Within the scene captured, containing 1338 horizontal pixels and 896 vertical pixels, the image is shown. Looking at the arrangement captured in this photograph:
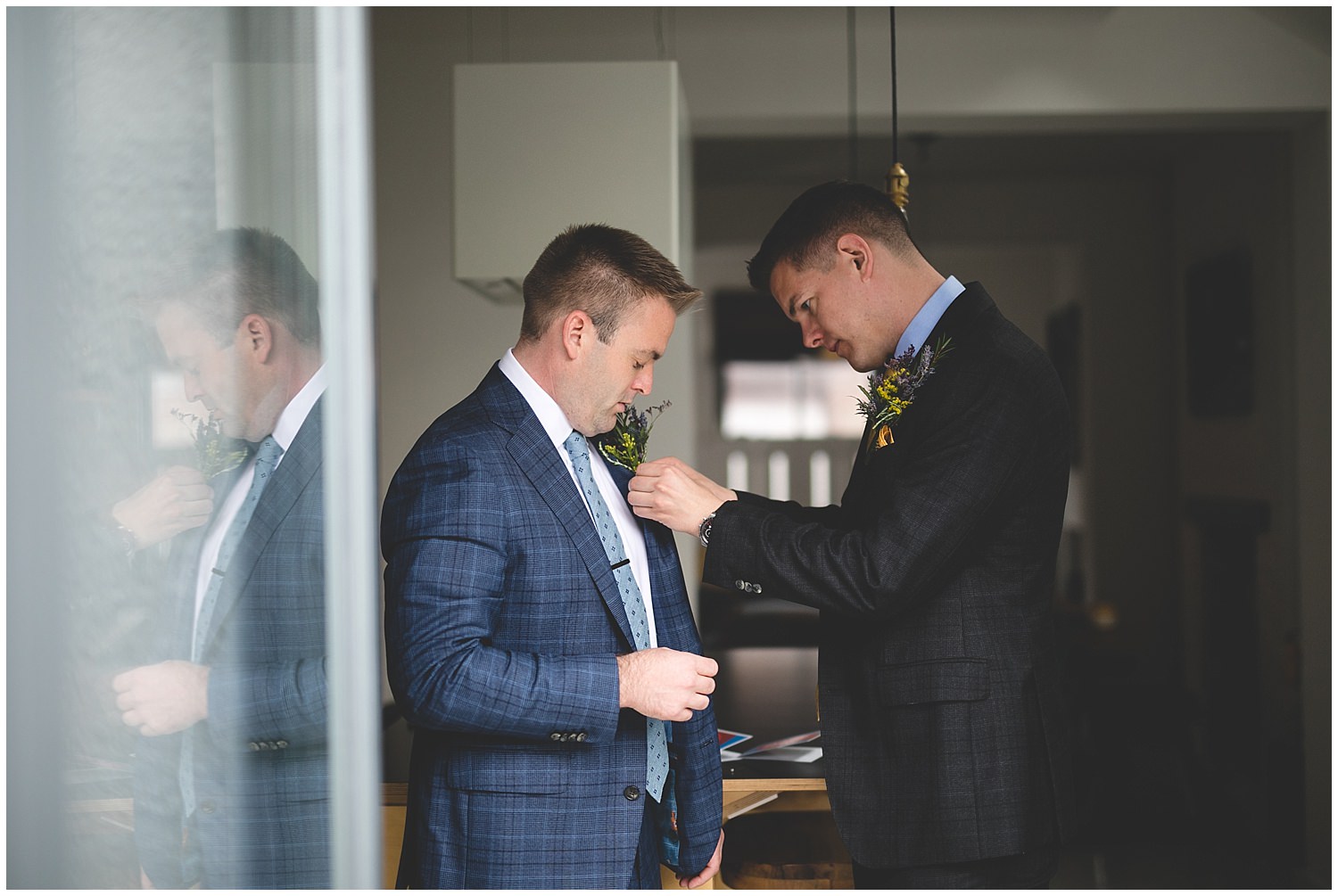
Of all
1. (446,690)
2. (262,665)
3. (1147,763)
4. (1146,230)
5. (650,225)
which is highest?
(1146,230)

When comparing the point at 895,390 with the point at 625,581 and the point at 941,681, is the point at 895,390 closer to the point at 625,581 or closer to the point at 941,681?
the point at 941,681

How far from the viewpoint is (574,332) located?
1748 millimetres

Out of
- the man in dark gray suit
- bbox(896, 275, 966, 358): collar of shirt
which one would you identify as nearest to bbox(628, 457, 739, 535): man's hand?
the man in dark gray suit

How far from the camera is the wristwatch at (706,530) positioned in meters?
1.84

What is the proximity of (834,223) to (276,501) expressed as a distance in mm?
1303

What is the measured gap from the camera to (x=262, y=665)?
1061mm

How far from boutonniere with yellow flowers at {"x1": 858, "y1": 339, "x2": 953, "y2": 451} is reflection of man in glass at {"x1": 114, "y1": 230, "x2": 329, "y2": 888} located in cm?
115

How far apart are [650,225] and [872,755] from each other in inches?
57.3

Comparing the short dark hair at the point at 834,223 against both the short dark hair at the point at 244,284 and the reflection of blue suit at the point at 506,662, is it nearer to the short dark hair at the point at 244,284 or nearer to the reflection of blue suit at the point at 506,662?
the reflection of blue suit at the point at 506,662

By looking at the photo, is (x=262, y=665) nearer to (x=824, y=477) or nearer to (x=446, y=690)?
(x=446, y=690)

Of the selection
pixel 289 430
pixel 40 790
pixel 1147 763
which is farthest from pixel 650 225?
pixel 1147 763

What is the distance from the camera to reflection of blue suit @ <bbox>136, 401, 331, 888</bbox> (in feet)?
3.37

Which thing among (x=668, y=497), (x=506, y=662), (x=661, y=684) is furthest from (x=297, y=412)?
(x=668, y=497)

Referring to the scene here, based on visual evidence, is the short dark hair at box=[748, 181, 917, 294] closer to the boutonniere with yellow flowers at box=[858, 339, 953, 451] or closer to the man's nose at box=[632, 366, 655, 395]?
the boutonniere with yellow flowers at box=[858, 339, 953, 451]
